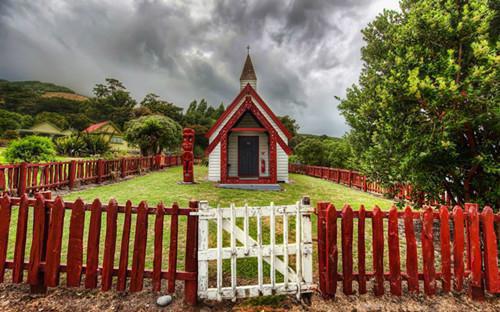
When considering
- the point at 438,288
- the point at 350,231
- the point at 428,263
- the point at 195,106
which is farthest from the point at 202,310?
the point at 195,106

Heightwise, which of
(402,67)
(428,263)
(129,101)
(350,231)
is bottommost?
(428,263)

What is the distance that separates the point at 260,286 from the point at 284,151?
396 inches

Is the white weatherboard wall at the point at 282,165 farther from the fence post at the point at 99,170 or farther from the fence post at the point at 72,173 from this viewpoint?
the fence post at the point at 72,173

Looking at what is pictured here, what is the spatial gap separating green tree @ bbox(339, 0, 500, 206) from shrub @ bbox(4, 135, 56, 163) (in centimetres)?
1183

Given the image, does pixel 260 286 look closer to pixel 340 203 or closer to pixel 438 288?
pixel 438 288

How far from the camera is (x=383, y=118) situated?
4594 mm

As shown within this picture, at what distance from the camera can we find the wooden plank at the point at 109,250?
2.78 meters

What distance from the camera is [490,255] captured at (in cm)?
296

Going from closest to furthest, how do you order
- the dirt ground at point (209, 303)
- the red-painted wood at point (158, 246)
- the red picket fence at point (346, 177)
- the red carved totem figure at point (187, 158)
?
the dirt ground at point (209, 303) → the red-painted wood at point (158, 246) → the red carved totem figure at point (187, 158) → the red picket fence at point (346, 177)

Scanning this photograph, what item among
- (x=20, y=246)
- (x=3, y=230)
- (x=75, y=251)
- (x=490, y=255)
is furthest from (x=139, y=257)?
(x=490, y=255)

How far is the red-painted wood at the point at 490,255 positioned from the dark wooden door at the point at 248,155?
10183 mm

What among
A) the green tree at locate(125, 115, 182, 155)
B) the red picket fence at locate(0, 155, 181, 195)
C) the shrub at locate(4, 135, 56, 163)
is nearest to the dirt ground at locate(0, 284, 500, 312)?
the red picket fence at locate(0, 155, 181, 195)

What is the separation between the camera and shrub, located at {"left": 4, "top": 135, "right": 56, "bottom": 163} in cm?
839

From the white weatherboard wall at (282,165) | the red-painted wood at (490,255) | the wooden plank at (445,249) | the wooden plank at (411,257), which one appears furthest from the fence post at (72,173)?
the red-painted wood at (490,255)
